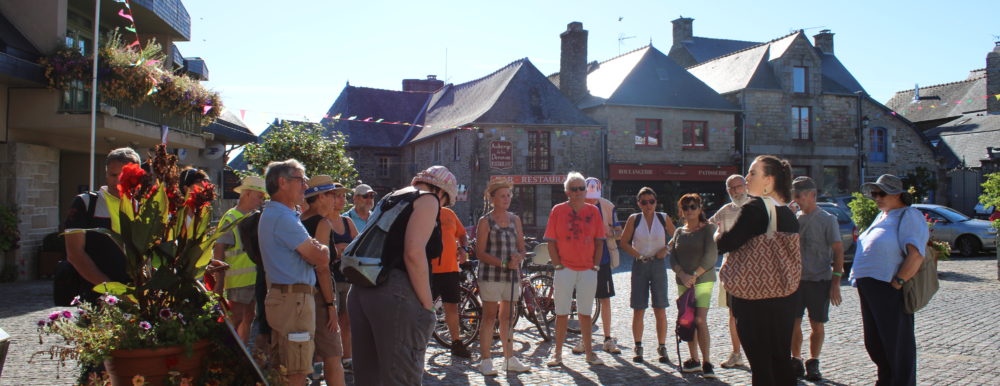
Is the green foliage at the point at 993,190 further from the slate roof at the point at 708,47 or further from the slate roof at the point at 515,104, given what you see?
the slate roof at the point at 708,47

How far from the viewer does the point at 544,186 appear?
28.3 meters

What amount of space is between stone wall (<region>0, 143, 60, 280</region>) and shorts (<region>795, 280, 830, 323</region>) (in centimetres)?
1234

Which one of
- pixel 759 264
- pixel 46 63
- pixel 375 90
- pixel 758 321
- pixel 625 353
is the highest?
pixel 375 90

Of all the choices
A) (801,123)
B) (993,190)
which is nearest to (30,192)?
(993,190)

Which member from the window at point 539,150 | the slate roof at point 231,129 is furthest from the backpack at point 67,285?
the window at point 539,150

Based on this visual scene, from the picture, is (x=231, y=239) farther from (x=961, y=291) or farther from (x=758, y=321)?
(x=961, y=291)

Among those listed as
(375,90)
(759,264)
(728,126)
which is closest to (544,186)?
(728,126)

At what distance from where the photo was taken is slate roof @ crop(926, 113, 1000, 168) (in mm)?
35125

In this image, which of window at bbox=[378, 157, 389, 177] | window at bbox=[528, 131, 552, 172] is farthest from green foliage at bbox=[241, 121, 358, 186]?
window at bbox=[378, 157, 389, 177]

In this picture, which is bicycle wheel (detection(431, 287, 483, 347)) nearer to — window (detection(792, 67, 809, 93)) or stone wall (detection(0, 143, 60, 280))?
stone wall (detection(0, 143, 60, 280))

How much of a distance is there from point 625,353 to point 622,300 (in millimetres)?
3959

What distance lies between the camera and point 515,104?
2888cm

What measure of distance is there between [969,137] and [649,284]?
37.8 metres

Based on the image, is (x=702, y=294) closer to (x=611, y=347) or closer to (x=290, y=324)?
(x=611, y=347)
